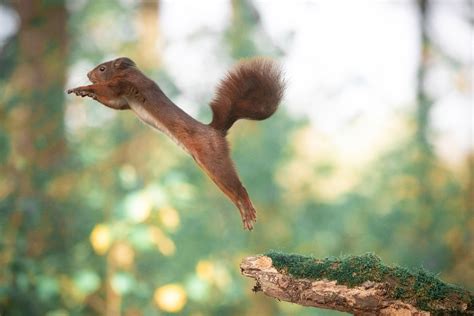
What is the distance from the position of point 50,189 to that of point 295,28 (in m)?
2.78

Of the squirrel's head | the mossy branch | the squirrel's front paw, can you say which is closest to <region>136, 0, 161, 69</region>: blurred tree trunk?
the squirrel's head

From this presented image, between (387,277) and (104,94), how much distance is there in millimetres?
1122

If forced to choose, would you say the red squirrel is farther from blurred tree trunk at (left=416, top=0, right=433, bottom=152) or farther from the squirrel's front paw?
blurred tree trunk at (left=416, top=0, right=433, bottom=152)

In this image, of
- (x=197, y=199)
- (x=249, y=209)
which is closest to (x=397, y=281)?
(x=249, y=209)

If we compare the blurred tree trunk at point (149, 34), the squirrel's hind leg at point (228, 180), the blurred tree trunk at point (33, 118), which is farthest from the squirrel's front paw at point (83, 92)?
the blurred tree trunk at point (149, 34)

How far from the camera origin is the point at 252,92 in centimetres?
259

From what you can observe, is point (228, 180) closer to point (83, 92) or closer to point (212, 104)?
point (212, 104)

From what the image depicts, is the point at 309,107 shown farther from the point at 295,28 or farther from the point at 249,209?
the point at 249,209

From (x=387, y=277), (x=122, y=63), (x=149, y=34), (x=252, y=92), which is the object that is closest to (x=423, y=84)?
(x=149, y=34)

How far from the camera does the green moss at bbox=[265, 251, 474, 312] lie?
2133 mm

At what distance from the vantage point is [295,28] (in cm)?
667

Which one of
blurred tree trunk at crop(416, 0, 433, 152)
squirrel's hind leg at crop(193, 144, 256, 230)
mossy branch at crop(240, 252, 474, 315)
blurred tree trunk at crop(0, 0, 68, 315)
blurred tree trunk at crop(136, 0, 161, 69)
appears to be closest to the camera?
mossy branch at crop(240, 252, 474, 315)

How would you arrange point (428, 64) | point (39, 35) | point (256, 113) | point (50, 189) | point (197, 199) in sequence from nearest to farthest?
point (256, 113), point (50, 189), point (39, 35), point (197, 199), point (428, 64)

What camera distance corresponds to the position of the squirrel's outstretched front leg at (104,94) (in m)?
2.38
